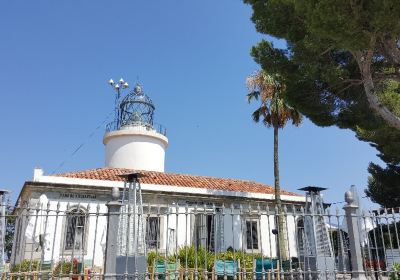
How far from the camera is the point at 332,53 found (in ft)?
30.8

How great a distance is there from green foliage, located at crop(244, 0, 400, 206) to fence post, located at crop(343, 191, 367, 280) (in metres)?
2.45

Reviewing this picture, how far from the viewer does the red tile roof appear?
16297mm

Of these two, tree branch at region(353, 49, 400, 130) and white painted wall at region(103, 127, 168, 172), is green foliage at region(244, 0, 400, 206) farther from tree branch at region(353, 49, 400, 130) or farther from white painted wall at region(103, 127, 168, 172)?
white painted wall at region(103, 127, 168, 172)

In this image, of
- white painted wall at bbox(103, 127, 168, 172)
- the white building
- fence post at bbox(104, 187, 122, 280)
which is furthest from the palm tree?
fence post at bbox(104, 187, 122, 280)

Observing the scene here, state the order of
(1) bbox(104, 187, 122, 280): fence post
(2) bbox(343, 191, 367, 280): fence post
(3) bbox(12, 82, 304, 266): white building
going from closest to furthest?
(1) bbox(104, 187, 122, 280): fence post
(2) bbox(343, 191, 367, 280): fence post
(3) bbox(12, 82, 304, 266): white building

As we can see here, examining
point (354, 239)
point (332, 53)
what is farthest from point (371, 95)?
point (354, 239)

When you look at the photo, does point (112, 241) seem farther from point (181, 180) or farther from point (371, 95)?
point (181, 180)

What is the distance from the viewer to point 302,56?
8.84 meters

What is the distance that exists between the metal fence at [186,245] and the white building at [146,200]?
0.31ft

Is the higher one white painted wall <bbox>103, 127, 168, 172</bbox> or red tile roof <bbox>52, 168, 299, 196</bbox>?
white painted wall <bbox>103, 127, 168, 172</bbox>

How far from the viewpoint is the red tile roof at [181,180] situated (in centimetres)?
1630

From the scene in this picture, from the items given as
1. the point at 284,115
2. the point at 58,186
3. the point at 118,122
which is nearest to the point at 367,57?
the point at 284,115

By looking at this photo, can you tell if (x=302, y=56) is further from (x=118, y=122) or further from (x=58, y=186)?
(x=118, y=122)

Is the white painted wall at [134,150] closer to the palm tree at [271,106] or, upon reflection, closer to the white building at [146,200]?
the white building at [146,200]
